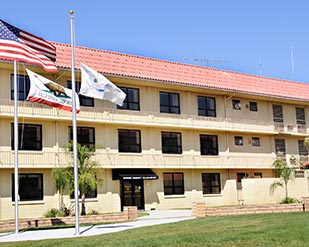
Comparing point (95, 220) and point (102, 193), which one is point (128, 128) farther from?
point (95, 220)

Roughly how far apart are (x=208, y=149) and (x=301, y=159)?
10397 millimetres

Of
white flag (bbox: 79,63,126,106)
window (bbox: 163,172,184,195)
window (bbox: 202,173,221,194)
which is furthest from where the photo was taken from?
window (bbox: 202,173,221,194)

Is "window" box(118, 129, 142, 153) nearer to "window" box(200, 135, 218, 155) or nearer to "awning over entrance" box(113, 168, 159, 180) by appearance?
"awning over entrance" box(113, 168, 159, 180)

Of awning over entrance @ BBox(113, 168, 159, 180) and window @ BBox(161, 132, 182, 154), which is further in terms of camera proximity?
window @ BBox(161, 132, 182, 154)

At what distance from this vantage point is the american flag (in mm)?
18844

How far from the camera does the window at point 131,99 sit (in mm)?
35834

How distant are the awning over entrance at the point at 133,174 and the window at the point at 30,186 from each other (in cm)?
512

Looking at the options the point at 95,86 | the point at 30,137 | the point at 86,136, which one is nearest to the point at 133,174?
the point at 86,136

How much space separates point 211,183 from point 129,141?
8.04 m

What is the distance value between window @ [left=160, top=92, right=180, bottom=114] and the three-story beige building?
8cm

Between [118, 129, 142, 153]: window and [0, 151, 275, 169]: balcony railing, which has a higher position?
[118, 129, 142, 153]: window

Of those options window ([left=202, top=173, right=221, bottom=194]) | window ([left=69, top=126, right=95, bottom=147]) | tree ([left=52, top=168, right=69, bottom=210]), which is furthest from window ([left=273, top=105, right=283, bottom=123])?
tree ([left=52, top=168, right=69, bottom=210])

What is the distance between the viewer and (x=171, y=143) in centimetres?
3791

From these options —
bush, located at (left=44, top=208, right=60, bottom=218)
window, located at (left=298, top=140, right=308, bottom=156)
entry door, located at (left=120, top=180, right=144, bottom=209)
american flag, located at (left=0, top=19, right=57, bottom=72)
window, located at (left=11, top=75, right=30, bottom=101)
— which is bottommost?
bush, located at (left=44, top=208, right=60, bottom=218)
